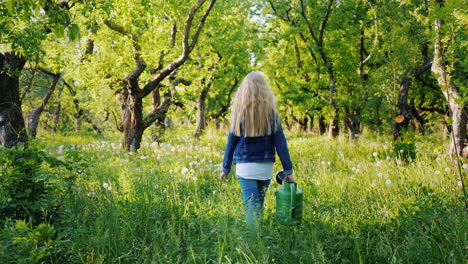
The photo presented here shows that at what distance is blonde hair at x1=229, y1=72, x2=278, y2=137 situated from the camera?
12.1 feet

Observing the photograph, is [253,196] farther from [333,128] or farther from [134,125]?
[333,128]

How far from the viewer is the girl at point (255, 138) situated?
369cm

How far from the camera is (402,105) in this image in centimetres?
1030

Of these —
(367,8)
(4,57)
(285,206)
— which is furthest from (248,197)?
(367,8)

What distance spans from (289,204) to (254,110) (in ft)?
3.56

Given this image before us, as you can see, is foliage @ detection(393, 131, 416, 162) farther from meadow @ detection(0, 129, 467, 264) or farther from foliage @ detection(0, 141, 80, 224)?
foliage @ detection(0, 141, 80, 224)

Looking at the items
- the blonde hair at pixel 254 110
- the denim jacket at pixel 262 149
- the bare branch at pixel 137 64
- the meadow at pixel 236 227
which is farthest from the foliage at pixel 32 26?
the bare branch at pixel 137 64

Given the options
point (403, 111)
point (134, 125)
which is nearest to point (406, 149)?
point (403, 111)

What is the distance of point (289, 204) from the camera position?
3.51m

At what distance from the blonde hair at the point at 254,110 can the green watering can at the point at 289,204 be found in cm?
66

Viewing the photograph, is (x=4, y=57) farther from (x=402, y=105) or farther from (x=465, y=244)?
(x=402, y=105)

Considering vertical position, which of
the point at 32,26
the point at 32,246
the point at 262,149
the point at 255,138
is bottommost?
the point at 32,246

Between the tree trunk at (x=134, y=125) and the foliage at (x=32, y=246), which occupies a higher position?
the tree trunk at (x=134, y=125)

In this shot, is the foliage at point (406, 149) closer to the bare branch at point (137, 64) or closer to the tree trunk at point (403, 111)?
the tree trunk at point (403, 111)
